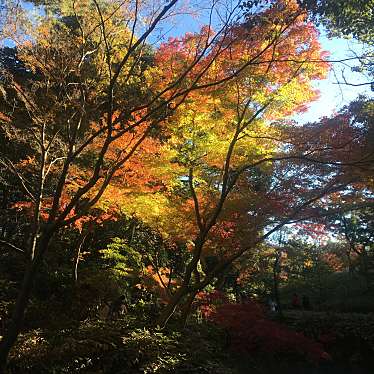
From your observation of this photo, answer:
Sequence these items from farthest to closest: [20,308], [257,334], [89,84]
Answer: [257,334]
[89,84]
[20,308]

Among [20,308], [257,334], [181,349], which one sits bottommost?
[181,349]

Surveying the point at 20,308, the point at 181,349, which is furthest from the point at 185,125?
the point at 20,308

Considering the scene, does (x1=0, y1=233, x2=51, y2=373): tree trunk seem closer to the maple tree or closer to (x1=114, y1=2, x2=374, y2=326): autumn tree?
the maple tree

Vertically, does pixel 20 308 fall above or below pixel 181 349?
above

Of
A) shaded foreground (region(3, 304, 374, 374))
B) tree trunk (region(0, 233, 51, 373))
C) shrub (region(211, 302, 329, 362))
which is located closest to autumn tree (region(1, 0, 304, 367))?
tree trunk (region(0, 233, 51, 373))

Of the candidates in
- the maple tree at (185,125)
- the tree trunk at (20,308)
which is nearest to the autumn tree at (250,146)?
the maple tree at (185,125)

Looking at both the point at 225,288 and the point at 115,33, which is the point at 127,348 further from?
the point at 225,288

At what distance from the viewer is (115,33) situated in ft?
25.7

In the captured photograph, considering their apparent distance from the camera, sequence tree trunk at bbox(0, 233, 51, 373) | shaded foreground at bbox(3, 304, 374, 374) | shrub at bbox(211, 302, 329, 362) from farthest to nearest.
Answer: shrub at bbox(211, 302, 329, 362), shaded foreground at bbox(3, 304, 374, 374), tree trunk at bbox(0, 233, 51, 373)

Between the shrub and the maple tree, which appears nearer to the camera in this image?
the maple tree

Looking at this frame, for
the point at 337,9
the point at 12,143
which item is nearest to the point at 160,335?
the point at 337,9

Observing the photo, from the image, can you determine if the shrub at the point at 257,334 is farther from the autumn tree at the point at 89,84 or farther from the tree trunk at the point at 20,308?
the tree trunk at the point at 20,308

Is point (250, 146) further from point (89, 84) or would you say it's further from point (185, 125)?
point (89, 84)

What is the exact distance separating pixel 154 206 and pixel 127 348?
Answer: 4.71 m
